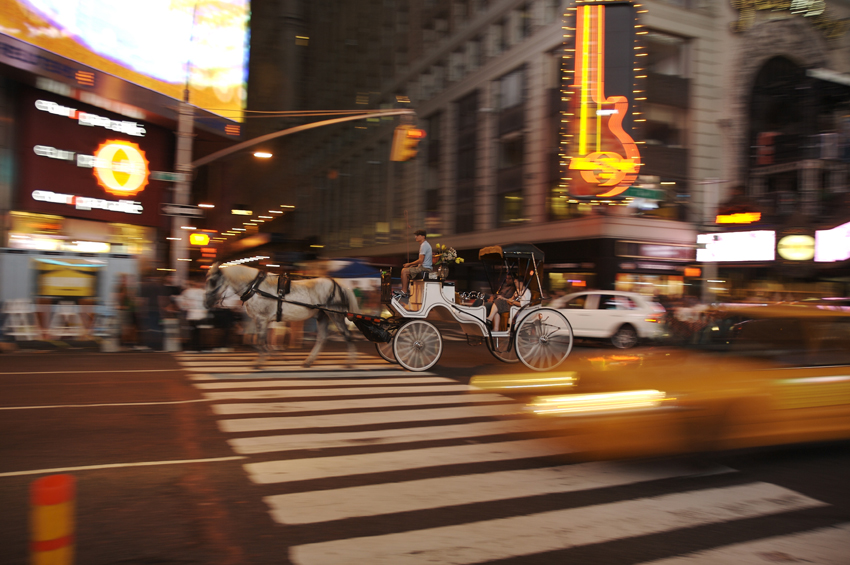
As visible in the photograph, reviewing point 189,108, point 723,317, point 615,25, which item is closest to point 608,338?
point 723,317

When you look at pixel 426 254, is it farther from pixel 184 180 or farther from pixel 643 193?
pixel 643 193

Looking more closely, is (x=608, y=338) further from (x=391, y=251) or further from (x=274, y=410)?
(x=391, y=251)

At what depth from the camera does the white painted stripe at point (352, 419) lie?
7.11m

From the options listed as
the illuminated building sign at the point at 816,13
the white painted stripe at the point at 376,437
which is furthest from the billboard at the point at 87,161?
the illuminated building sign at the point at 816,13

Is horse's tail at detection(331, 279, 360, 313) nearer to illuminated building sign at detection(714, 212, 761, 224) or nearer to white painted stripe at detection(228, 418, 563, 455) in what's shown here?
white painted stripe at detection(228, 418, 563, 455)

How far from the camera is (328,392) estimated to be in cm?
942

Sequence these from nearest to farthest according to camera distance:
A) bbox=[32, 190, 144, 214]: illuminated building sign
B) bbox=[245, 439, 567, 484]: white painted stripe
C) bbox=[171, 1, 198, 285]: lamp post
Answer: bbox=[245, 439, 567, 484]: white painted stripe
bbox=[171, 1, 198, 285]: lamp post
bbox=[32, 190, 144, 214]: illuminated building sign

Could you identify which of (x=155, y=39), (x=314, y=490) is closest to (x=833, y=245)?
(x=155, y=39)

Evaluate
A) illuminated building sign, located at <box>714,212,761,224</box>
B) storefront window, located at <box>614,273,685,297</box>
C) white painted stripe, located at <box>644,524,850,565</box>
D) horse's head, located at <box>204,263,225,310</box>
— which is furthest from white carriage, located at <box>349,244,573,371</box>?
illuminated building sign, located at <box>714,212,761,224</box>

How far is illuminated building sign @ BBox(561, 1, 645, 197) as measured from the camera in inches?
1024

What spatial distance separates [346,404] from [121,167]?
1835cm

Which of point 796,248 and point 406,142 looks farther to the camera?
point 796,248

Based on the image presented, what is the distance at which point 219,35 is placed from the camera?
980 inches

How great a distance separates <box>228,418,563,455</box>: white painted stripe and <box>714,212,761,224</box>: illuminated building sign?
86.6ft
